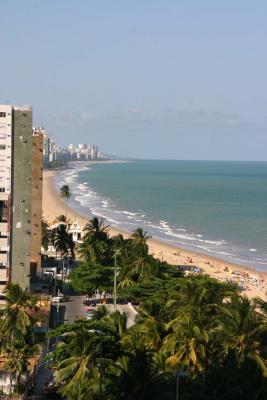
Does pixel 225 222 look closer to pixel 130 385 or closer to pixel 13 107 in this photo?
pixel 13 107

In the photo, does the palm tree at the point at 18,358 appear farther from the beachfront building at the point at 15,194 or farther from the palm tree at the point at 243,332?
the beachfront building at the point at 15,194

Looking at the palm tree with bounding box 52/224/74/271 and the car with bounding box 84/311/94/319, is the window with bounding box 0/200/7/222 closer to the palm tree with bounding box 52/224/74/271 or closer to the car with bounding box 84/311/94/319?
the car with bounding box 84/311/94/319

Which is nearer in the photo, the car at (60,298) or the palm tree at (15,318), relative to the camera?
the palm tree at (15,318)

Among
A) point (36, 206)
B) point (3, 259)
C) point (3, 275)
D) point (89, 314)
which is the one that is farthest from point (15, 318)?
point (36, 206)

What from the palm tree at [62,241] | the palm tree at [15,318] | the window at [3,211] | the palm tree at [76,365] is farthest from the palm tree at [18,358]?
the palm tree at [62,241]

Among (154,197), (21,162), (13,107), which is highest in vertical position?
(13,107)

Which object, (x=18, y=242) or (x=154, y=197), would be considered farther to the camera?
(x=154, y=197)

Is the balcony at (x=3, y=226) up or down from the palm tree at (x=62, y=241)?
up

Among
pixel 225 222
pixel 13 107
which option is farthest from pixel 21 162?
pixel 225 222

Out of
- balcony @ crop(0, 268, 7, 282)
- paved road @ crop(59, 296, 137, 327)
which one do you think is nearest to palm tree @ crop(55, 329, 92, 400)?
paved road @ crop(59, 296, 137, 327)
